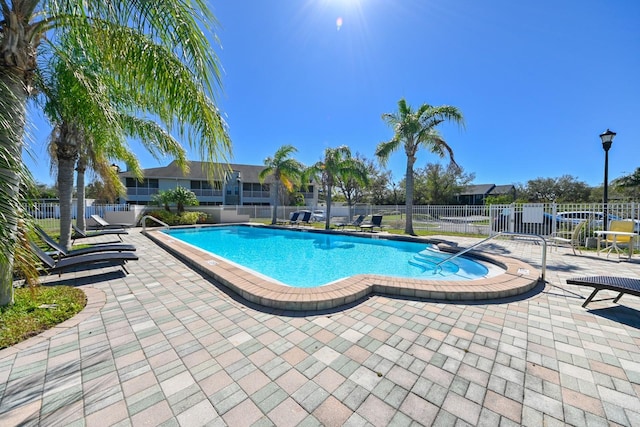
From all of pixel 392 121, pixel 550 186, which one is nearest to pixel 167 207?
pixel 392 121

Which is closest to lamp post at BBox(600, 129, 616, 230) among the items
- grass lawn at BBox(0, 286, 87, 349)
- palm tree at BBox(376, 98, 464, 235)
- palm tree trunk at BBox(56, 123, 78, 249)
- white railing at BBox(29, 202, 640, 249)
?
white railing at BBox(29, 202, 640, 249)

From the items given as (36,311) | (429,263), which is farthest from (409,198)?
(36,311)

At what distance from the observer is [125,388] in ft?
6.62

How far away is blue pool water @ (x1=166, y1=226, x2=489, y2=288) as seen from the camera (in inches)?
269

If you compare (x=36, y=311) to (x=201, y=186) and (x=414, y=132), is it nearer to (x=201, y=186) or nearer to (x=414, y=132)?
(x=414, y=132)

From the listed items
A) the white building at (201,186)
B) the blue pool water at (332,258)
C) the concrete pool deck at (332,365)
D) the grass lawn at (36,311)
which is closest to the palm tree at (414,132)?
the blue pool water at (332,258)

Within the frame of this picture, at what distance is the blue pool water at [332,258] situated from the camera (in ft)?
22.4

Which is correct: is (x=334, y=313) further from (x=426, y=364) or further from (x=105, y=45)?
(x=105, y=45)

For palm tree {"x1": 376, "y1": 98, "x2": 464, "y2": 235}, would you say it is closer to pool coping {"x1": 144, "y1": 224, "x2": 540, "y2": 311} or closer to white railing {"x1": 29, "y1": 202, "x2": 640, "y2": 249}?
white railing {"x1": 29, "y1": 202, "x2": 640, "y2": 249}

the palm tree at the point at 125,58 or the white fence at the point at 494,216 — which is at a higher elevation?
the palm tree at the point at 125,58

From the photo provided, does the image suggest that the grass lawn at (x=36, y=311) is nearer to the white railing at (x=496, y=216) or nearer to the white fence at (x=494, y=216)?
the white fence at (x=494, y=216)

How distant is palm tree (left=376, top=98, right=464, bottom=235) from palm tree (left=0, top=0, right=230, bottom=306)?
11.3m

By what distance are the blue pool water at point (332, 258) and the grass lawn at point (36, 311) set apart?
380cm

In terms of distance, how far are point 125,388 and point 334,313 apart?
7.76ft
